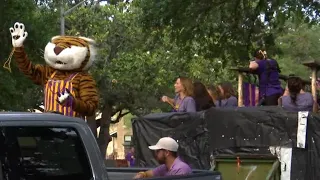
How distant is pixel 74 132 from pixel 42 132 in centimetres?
24

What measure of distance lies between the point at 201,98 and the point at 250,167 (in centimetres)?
179

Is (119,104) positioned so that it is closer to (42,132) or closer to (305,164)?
(305,164)

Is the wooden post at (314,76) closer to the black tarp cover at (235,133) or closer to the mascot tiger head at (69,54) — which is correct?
the black tarp cover at (235,133)

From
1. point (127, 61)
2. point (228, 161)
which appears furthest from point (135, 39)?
point (228, 161)

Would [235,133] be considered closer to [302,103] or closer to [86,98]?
[302,103]

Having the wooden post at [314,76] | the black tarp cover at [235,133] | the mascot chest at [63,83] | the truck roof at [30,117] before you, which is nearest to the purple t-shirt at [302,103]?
the wooden post at [314,76]

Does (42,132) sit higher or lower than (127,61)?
lower

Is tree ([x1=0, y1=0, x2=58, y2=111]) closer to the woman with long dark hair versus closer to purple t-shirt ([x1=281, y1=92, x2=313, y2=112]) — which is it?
the woman with long dark hair

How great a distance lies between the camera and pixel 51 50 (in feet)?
24.5

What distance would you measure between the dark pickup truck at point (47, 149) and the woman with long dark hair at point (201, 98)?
507cm

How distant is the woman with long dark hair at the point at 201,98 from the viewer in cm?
965

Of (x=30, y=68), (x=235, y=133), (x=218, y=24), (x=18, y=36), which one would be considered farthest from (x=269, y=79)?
(x=218, y=24)

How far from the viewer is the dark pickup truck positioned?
4.21 meters

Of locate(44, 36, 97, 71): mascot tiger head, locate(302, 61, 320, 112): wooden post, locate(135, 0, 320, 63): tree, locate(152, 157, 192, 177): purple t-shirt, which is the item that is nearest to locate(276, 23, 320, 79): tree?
locate(135, 0, 320, 63): tree
